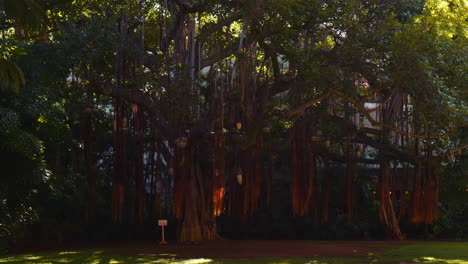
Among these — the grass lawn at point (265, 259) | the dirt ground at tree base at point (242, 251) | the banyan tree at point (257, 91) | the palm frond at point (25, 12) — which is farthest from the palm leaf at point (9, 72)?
the dirt ground at tree base at point (242, 251)

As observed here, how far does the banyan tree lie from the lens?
45.5ft

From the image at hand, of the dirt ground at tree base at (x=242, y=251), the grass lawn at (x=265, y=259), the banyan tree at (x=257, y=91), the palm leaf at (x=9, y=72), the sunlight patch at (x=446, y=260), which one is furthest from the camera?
the dirt ground at tree base at (x=242, y=251)

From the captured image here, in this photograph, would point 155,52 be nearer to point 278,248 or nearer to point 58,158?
point 58,158

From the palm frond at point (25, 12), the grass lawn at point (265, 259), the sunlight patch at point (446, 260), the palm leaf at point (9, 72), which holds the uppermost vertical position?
the palm frond at point (25, 12)

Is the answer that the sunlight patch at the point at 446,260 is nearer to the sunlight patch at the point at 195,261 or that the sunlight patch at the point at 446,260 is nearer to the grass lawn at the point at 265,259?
the grass lawn at the point at 265,259

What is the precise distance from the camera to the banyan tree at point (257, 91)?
1388cm

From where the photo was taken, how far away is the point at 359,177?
21484mm

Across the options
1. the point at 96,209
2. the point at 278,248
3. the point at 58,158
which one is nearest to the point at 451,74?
the point at 278,248

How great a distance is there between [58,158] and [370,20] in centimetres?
873

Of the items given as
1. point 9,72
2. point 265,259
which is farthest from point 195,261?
point 9,72

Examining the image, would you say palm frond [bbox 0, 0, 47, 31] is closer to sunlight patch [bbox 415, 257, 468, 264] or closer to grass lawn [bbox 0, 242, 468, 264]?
grass lawn [bbox 0, 242, 468, 264]

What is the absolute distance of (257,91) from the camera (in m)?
15.2

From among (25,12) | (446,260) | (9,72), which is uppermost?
(25,12)

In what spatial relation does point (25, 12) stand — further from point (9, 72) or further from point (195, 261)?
point (195, 261)
